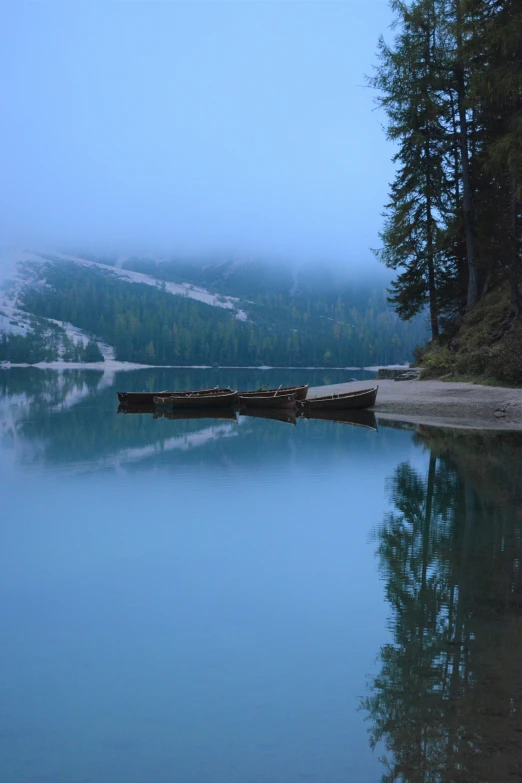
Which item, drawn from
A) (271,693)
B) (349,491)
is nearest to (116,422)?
(349,491)

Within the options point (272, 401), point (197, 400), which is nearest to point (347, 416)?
point (272, 401)

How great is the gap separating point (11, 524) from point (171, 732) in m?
8.02

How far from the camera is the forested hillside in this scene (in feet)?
115

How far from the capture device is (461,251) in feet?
146

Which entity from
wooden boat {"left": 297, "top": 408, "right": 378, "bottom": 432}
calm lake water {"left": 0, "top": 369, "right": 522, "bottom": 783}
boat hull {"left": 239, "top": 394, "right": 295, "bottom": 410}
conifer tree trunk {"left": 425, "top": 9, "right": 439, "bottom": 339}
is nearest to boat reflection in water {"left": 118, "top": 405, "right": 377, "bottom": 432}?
wooden boat {"left": 297, "top": 408, "right": 378, "bottom": 432}

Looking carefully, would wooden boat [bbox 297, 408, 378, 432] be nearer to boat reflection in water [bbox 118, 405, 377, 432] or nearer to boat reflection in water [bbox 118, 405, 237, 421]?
boat reflection in water [bbox 118, 405, 377, 432]

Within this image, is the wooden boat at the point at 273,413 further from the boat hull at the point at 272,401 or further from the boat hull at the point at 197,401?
the boat hull at the point at 197,401

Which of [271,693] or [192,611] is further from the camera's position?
[192,611]

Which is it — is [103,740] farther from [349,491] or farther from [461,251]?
[461,251]

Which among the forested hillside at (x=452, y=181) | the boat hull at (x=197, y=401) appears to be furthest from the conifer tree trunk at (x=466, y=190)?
the boat hull at (x=197, y=401)

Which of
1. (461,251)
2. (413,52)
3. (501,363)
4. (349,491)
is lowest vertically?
(349,491)

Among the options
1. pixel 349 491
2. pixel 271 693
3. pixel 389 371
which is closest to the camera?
pixel 271 693

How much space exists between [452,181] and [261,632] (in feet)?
135

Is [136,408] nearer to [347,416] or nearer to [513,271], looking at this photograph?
[347,416]
